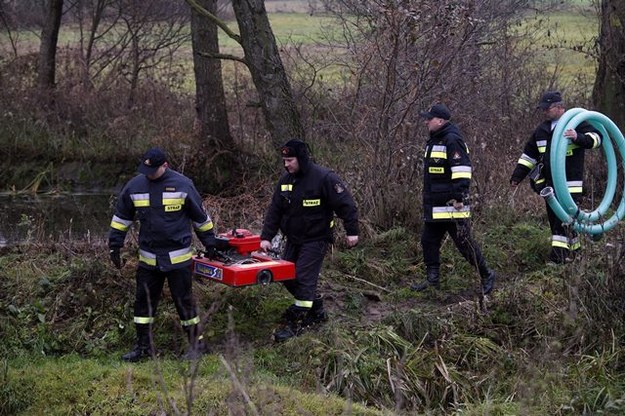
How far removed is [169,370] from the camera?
736 centimetres

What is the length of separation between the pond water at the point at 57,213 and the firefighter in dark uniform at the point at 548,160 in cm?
647

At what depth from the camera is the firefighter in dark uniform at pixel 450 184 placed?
354 inches

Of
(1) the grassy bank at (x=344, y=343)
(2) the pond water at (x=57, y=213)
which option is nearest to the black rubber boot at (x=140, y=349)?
(1) the grassy bank at (x=344, y=343)

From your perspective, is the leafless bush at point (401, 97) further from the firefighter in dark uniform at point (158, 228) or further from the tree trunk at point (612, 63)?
the firefighter in dark uniform at point (158, 228)

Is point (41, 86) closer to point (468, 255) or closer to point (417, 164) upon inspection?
point (417, 164)

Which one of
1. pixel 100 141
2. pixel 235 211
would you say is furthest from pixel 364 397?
pixel 100 141

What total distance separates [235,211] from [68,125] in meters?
8.12

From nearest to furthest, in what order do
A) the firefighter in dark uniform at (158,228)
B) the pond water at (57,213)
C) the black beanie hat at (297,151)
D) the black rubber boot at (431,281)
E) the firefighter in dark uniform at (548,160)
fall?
the firefighter in dark uniform at (158,228) < the black beanie hat at (297,151) < the black rubber boot at (431,281) < the firefighter in dark uniform at (548,160) < the pond water at (57,213)

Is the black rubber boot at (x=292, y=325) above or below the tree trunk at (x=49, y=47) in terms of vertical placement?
below

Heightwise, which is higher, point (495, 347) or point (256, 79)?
point (256, 79)

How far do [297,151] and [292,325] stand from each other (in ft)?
5.36

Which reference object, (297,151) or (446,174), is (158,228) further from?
(446,174)

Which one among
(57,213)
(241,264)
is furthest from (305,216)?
(57,213)

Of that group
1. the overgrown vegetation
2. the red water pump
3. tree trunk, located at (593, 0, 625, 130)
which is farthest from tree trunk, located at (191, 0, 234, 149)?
the red water pump
